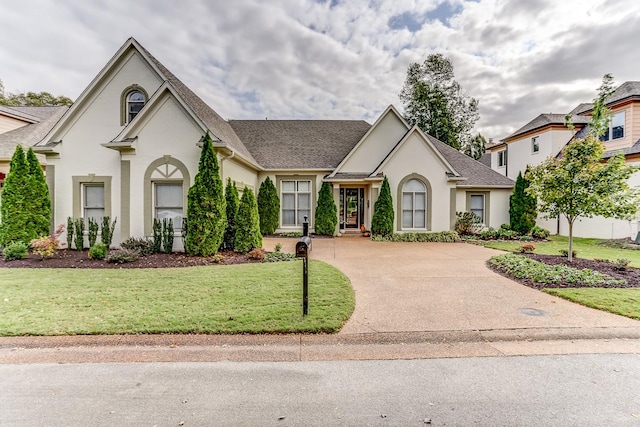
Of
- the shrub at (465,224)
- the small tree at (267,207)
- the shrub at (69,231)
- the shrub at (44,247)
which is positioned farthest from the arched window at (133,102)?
the shrub at (465,224)

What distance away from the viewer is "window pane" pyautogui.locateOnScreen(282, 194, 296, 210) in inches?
673

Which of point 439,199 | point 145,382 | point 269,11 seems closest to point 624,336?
point 145,382

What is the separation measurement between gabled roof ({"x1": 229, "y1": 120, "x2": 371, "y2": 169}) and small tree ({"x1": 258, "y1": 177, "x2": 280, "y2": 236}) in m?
1.20

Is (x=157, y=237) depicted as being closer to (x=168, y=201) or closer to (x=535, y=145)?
(x=168, y=201)

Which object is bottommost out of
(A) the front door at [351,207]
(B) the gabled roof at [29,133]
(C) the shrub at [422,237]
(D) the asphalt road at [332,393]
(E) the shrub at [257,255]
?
(D) the asphalt road at [332,393]

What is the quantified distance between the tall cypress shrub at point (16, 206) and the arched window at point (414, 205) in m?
15.6

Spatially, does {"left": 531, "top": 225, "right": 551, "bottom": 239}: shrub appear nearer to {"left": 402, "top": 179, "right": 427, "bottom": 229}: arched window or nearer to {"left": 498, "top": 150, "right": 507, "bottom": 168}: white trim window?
{"left": 402, "top": 179, "right": 427, "bottom": 229}: arched window

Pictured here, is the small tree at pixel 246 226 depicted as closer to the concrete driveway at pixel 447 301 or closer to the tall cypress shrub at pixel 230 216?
the tall cypress shrub at pixel 230 216

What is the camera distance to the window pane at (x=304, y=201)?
56.1 ft

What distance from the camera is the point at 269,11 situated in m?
11.4

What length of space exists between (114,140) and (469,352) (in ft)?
40.6

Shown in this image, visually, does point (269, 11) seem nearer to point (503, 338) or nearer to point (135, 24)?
point (135, 24)

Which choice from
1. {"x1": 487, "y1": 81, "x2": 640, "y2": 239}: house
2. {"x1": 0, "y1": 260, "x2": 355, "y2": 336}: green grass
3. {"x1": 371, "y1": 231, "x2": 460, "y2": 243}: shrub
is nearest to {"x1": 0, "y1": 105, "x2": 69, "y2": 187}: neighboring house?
{"x1": 0, "y1": 260, "x2": 355, "y2": 336}: green grass

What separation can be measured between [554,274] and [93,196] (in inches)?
616
